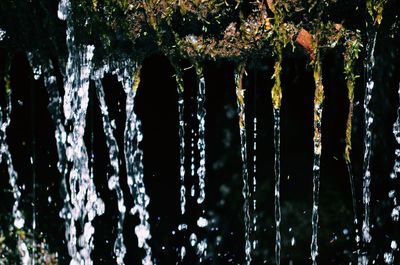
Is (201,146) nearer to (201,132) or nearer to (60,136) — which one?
(201,132)

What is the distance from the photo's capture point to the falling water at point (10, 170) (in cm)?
346

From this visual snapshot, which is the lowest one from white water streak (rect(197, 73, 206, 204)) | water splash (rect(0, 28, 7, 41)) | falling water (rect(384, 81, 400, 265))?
falling water (rect(384, 81, 400, 265))

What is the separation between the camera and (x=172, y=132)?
351cm

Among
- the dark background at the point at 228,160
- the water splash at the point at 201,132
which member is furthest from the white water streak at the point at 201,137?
the dark background at the point at 228,160

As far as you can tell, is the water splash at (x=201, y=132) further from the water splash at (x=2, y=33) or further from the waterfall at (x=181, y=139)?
the water splash at (x=2, y=33)

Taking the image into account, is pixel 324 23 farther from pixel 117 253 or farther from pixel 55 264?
pixel 55 264

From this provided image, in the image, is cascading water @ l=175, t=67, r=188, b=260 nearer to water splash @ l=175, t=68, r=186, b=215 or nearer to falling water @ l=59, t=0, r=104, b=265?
water splash @ l=175, t=68, r=186, b=215

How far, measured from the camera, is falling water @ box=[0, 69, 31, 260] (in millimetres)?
3463

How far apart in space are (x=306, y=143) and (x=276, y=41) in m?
1.02

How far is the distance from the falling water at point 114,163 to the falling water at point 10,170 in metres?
0.50

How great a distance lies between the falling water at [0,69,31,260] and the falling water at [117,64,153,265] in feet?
2.00

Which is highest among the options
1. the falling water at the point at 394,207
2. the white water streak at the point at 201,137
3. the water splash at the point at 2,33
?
the water splash at the point at 2,33

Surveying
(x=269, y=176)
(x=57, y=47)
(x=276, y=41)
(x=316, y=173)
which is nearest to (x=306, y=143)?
(x=269, y=176)

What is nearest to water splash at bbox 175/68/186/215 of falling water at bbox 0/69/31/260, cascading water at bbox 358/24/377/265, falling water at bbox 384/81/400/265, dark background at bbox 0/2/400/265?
dark background at bbox 0/2/400/265
